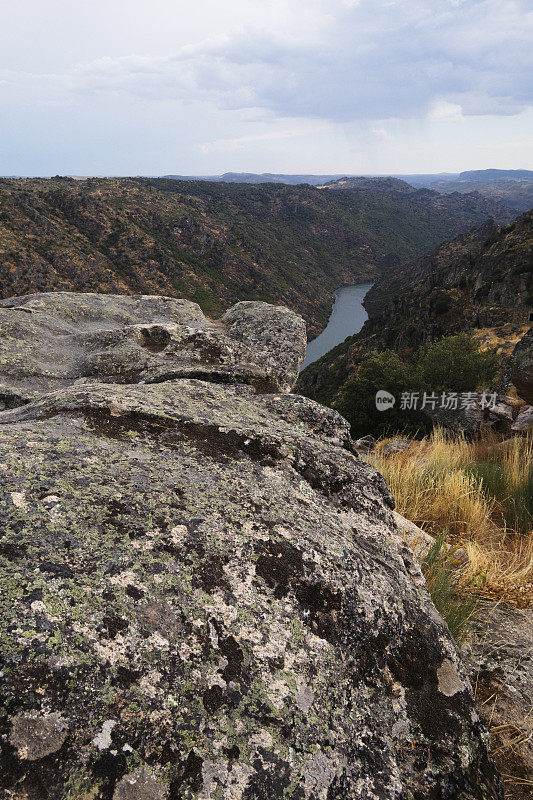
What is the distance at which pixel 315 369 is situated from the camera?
8856cm

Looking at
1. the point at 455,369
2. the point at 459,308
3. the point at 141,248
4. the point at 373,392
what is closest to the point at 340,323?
the point at 141,248

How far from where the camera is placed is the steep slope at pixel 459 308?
199 ft

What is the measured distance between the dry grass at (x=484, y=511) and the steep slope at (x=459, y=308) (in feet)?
174

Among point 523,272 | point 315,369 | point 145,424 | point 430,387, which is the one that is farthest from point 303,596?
point 315,369

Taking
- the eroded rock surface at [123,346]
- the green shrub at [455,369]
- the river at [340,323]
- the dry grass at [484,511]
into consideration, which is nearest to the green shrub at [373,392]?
the green shrub at [455,369]

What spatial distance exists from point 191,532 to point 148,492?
0.37m

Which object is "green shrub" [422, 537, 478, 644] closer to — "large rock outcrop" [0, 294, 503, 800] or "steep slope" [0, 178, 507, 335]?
"large rock outcrop" [0, 294, 503, 800]

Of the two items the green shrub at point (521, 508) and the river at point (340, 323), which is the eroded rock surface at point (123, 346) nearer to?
the green shrub at point (521, 508)

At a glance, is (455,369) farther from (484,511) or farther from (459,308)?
(459,308)

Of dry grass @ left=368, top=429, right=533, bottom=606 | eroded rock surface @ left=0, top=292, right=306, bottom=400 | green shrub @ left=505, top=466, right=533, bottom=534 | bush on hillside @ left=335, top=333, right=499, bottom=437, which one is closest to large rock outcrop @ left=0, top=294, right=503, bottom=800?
dry grass @ left=368, top=429, right=533, bottom=606

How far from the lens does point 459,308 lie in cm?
7275

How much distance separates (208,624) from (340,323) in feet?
510

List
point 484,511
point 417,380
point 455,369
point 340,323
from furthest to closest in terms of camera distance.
Result: 1. point 340,323
2. point 455,369
3. point 417,380
4. point 484,511

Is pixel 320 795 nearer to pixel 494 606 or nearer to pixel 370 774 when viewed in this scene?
pixel 370 774
